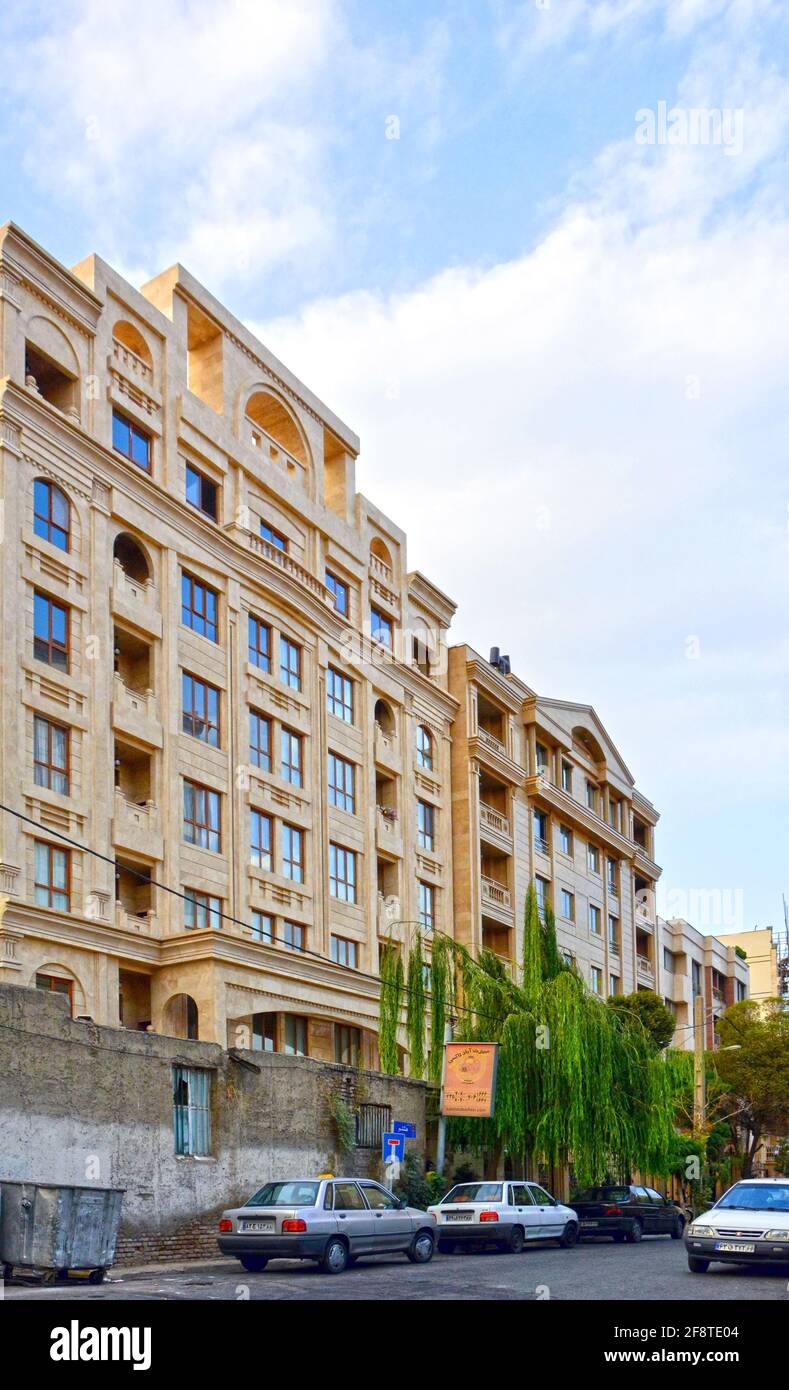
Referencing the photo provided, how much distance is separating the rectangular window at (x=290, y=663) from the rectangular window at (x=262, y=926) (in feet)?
21.0

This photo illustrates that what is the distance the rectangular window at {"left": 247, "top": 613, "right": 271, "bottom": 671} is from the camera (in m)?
40.3

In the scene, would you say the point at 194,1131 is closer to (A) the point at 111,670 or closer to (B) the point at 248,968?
(B) the point at 248,968

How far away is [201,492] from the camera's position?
131 ft

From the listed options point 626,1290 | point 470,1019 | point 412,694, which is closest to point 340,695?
point 412,694

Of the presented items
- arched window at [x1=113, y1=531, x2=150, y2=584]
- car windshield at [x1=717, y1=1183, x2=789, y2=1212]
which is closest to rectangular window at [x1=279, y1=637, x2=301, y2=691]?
arched window at [x1=113, y1=531, x2=150, y2=584]

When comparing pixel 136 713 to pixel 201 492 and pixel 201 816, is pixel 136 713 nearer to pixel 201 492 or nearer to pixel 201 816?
pixel 201 816

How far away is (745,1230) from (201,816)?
19.6m

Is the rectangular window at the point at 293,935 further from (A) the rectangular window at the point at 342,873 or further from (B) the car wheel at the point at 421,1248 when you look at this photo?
(B) the car wheel at the point at 421,1248

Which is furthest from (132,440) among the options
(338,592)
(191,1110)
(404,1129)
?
(191,1110)

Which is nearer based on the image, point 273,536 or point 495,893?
point 273,536

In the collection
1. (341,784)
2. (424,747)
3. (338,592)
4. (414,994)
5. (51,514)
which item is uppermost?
(338,592)

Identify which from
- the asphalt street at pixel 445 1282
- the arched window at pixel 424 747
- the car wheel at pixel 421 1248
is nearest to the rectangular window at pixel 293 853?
the arched window at pixel 424 747

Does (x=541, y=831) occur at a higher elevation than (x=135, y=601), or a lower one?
lower
